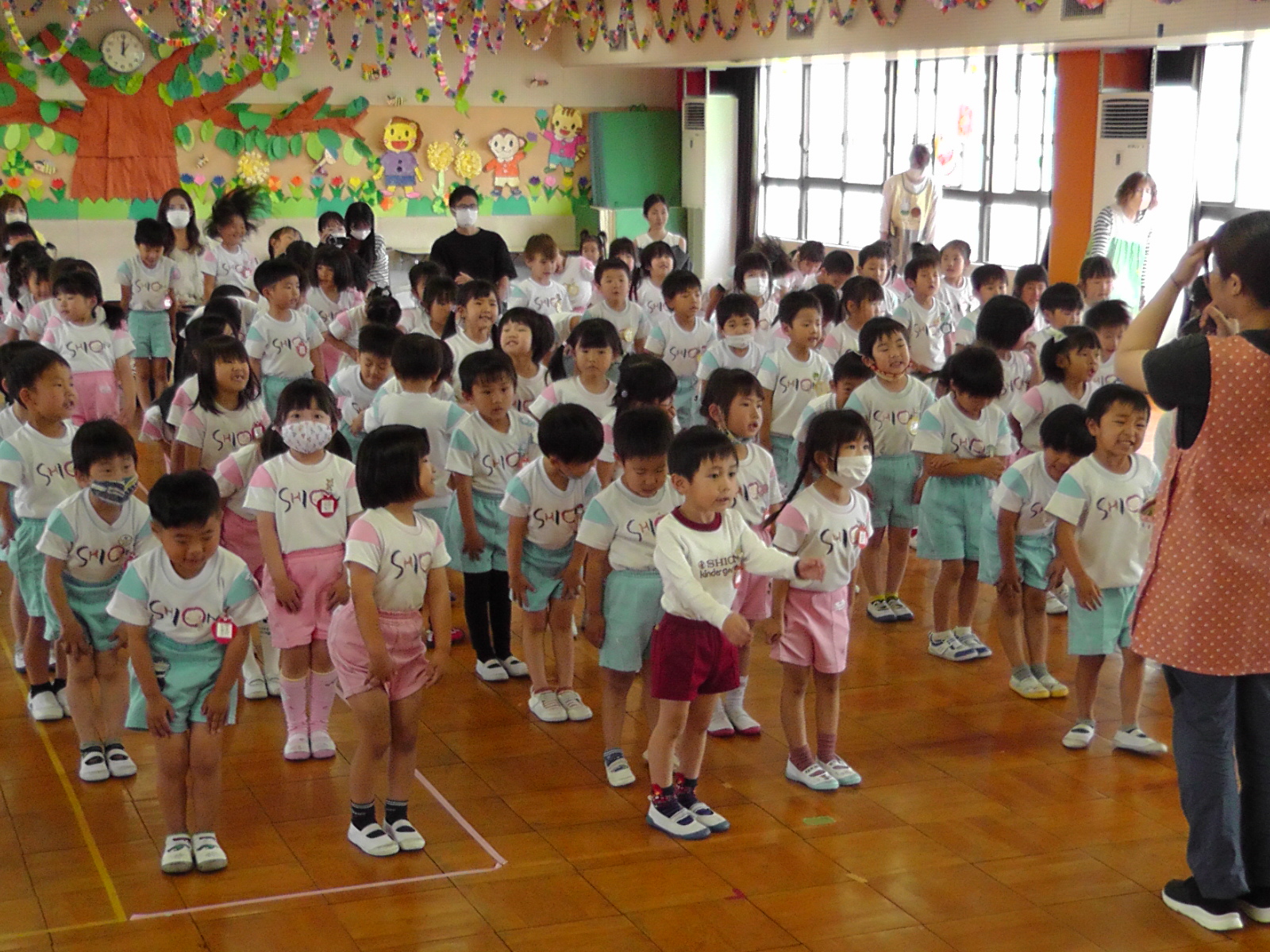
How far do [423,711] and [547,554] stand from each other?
659 millimetres

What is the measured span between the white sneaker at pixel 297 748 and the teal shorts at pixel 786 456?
2.21m

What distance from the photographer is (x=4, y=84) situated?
11.8m

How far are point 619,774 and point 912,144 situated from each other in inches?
340

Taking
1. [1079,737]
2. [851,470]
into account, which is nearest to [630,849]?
[851,470]

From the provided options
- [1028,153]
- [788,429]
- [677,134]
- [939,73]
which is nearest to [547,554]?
[788,429]

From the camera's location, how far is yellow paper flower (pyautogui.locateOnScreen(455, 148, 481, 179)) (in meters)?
13.6

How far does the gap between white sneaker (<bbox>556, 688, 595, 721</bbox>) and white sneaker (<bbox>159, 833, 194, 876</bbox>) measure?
131cm

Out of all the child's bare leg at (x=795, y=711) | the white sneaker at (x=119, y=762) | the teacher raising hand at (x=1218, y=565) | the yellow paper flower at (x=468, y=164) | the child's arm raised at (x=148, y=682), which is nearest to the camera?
the teacher raising hand at (x=1218, y=565)

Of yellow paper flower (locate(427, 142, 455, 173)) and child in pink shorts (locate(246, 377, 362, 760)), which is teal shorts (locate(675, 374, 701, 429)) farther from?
yellow paper flower (locate(427, 142, 455, 173))

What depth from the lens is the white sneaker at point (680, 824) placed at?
3.56 metres

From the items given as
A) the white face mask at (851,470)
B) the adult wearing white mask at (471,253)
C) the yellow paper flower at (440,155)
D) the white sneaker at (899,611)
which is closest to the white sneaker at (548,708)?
the white face mask at (851,470)

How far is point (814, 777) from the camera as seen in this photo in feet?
12.6

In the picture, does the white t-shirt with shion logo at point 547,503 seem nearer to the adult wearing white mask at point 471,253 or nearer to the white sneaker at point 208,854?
the white sneaker at point 208,854

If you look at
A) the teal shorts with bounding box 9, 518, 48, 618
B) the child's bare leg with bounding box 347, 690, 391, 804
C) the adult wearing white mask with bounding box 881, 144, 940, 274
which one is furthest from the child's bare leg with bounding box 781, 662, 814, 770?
the adult wearing white mask with bounding box 881, 144, 940, 274
